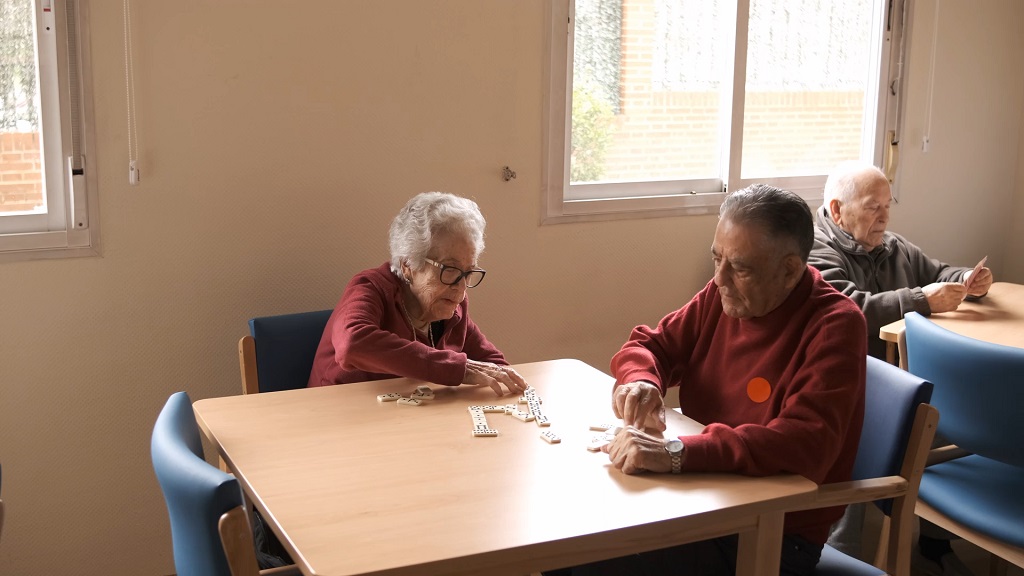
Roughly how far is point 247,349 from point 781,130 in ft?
8.53

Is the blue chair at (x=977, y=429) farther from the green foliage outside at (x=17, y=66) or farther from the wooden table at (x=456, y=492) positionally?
the green foliage outside at (x=17, y=66)

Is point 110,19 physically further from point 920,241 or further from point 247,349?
point 920,241

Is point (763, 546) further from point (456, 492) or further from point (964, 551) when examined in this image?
point (964, 551)

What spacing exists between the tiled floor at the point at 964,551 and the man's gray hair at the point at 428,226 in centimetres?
181

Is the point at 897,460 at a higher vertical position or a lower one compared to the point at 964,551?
higher

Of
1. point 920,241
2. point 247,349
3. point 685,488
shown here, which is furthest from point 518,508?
point 920,241

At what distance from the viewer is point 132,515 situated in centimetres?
312

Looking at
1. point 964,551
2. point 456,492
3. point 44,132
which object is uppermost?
point 44,132

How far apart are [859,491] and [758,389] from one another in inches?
12.8

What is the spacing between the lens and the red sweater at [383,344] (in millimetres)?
2484

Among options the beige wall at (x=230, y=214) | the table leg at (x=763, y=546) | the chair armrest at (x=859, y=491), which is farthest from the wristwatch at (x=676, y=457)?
the beige wall at (x=230, y=214)

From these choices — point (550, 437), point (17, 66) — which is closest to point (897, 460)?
point (550, 437)

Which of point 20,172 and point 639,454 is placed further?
point 20,172

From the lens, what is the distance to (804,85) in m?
4.29
